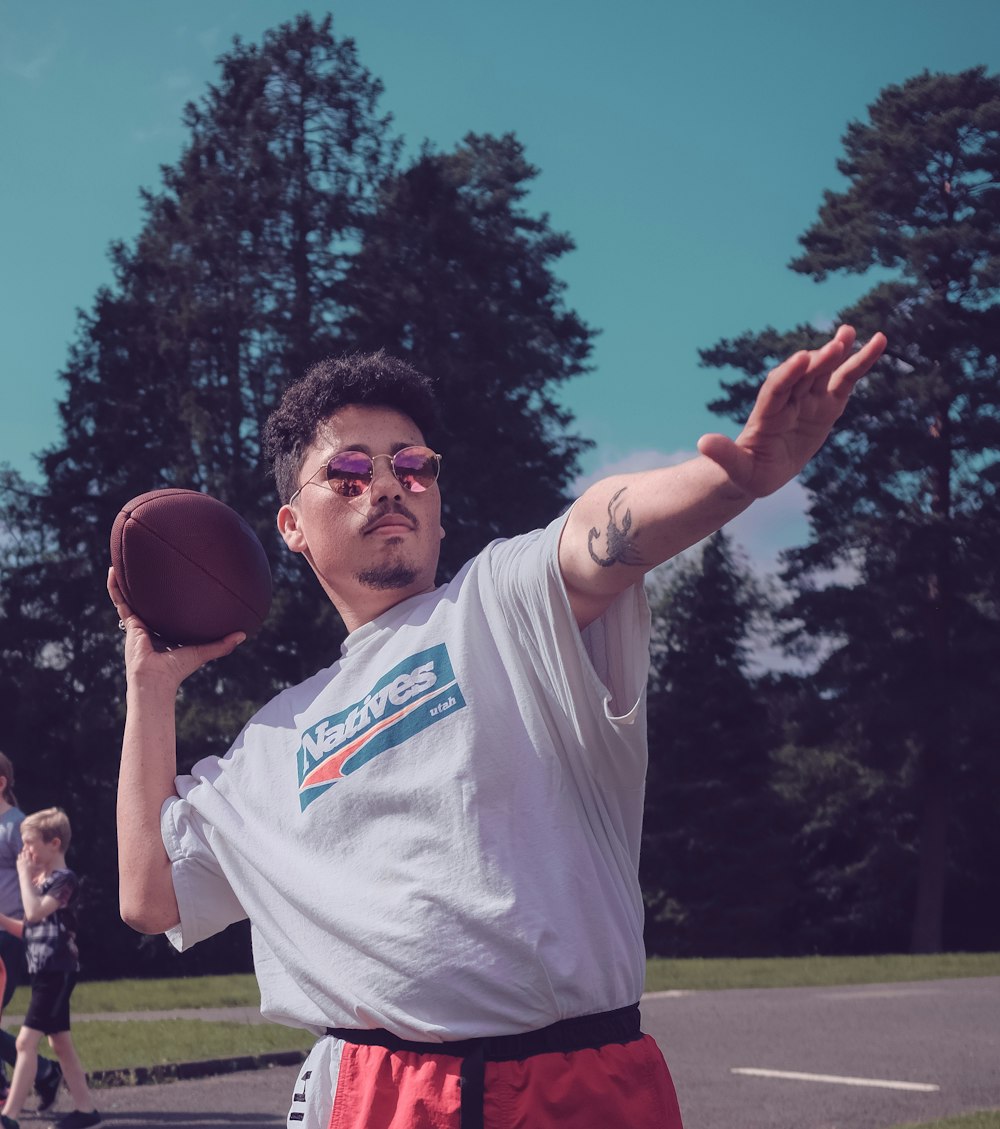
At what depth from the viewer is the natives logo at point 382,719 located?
2670 millimetres

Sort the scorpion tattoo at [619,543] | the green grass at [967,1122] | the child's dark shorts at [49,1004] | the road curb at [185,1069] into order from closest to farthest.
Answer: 1. the scorpion tattoo at [619,543]
2. the green grass at [967,1122]
3. the child's dark shorts at [49,1004]
4. the road curb at [185,1069]

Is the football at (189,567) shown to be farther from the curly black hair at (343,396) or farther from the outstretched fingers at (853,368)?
the outstretched fingers at (853,368)

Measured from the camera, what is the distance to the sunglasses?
3.06m

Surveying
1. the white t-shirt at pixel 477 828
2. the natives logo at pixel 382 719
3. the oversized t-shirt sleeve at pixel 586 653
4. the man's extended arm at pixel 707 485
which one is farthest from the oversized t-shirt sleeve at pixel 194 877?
the man's extended arm at pixel 707 485

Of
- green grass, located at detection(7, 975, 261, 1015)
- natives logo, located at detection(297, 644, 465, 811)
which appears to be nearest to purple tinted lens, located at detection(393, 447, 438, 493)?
natives logo, located at detection(297, 644, 465, 811)

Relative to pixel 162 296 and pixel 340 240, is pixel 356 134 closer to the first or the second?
pixel 340 240

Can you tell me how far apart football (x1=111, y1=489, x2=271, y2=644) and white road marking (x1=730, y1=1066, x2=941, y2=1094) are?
6.98 m

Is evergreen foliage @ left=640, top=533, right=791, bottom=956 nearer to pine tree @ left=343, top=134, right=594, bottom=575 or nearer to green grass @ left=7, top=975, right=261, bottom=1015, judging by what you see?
pine tree @ left=343, top=134, right=594, bottom=575

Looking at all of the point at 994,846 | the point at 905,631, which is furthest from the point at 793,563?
the point at 994,846

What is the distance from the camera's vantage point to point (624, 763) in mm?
2637

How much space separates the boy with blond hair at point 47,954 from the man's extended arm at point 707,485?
672cm

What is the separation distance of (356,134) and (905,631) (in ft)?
54.4

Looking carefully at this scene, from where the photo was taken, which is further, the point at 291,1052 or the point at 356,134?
the point at 356,134

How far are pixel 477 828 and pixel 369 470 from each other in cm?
82
